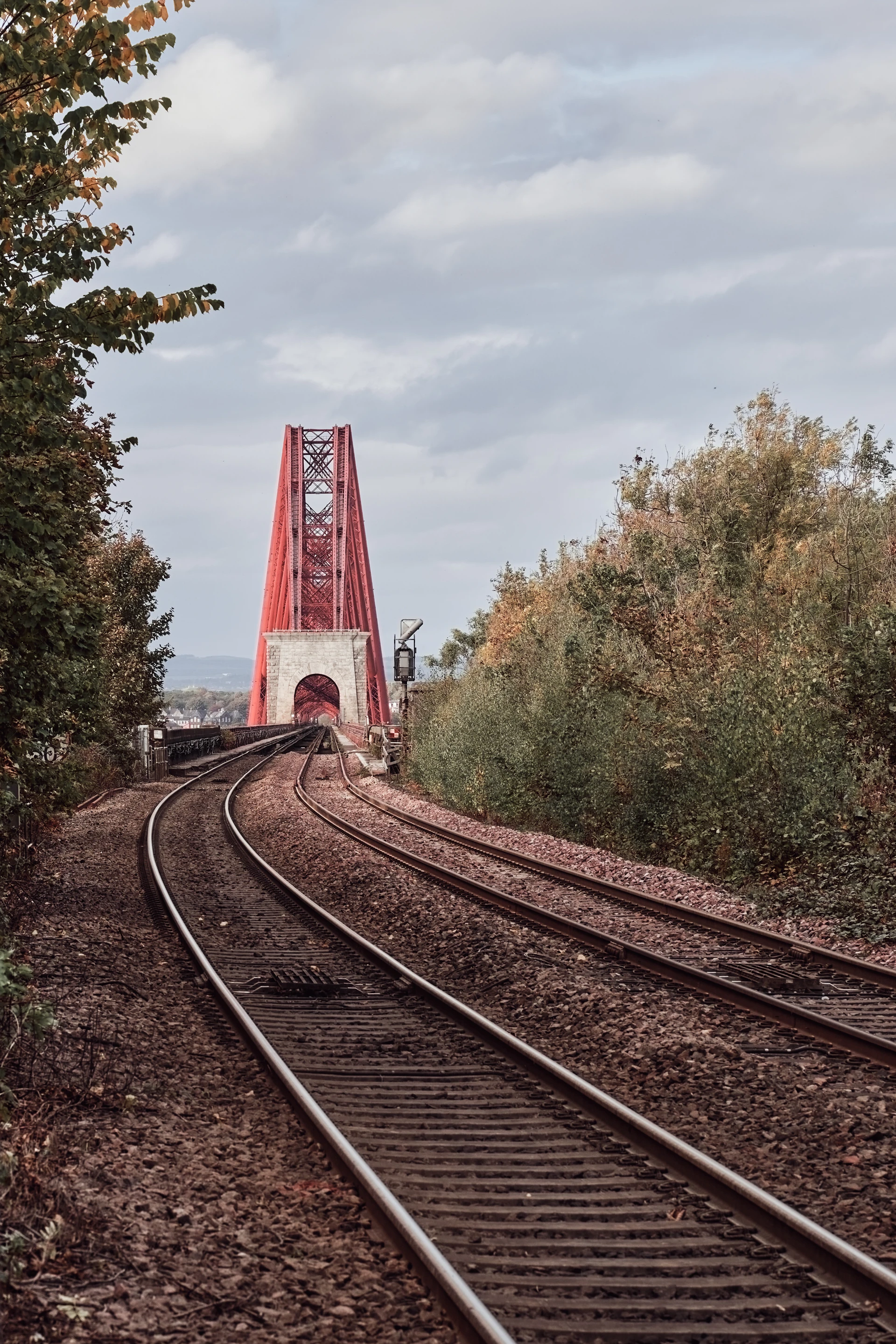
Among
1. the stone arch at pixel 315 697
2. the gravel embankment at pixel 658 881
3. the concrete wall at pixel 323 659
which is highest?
the concrete wall at pixel 323 659

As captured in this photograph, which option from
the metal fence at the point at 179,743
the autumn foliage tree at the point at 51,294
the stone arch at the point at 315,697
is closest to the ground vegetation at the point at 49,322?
the autumn foliage tree at the point at 51,294

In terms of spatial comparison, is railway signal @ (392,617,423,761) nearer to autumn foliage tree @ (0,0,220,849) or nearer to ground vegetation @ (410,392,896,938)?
ground vegetation @ (410,392,896,938)

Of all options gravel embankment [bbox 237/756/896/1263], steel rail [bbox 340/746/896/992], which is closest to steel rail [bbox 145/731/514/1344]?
gravel embankment [bbox 237/756/896/1263]

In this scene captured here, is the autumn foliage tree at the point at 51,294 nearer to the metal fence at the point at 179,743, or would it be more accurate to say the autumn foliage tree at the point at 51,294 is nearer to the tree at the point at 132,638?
the tree at the point at 132,638

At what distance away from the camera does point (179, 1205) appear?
517cm

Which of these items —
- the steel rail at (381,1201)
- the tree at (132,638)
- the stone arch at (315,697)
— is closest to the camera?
the steel rail at (381,1201)

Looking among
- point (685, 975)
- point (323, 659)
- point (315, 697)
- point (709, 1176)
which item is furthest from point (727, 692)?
point (315, 697)

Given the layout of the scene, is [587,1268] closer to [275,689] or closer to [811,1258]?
[811,1258]

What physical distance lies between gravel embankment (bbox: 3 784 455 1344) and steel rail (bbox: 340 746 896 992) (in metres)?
5.13

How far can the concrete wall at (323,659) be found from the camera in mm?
94750

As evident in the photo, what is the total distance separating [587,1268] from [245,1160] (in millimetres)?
1999

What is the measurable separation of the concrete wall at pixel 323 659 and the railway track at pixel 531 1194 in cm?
8527

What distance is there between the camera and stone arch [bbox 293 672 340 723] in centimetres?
12744

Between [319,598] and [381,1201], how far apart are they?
102 metres
